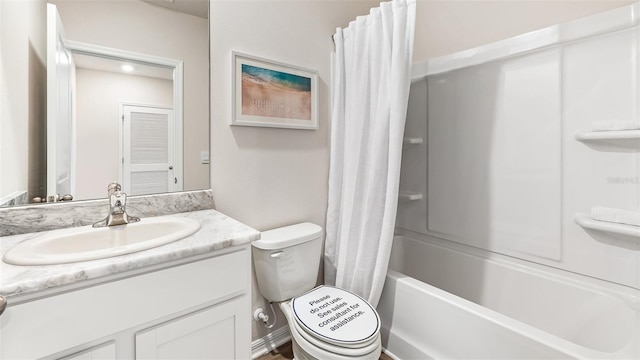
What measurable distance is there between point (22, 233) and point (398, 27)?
1.75 m

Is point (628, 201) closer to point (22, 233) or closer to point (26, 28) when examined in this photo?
point (22, 233)

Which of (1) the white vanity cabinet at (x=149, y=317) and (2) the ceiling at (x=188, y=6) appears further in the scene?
(2) the ceiling at (x=188, y=6)

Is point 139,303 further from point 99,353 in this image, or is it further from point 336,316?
point 336,316

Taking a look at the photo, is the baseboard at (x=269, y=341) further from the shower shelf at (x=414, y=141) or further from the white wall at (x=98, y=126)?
the shower shelf at (x=414, y=141)

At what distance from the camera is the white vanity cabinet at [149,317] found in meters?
0.65

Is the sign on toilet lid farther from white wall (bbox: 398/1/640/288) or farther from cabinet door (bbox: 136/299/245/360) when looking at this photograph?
white wall (bbox: 398/1/640/288)

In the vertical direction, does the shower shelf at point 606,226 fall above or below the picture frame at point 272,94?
below

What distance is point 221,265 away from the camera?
93cm

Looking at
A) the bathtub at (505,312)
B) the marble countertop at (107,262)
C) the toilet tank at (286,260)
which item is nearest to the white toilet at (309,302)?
the toilet tank at (286,260)

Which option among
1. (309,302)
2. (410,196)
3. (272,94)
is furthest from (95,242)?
(410,196)

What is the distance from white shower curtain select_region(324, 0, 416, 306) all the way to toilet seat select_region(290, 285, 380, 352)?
0.67 feet

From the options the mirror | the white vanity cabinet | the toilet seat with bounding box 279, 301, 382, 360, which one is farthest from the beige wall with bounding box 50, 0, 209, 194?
the toilet seat with bounding box 279, 301, 382, 360

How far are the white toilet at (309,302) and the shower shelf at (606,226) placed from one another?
1.06 metres

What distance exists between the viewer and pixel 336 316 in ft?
4.12
